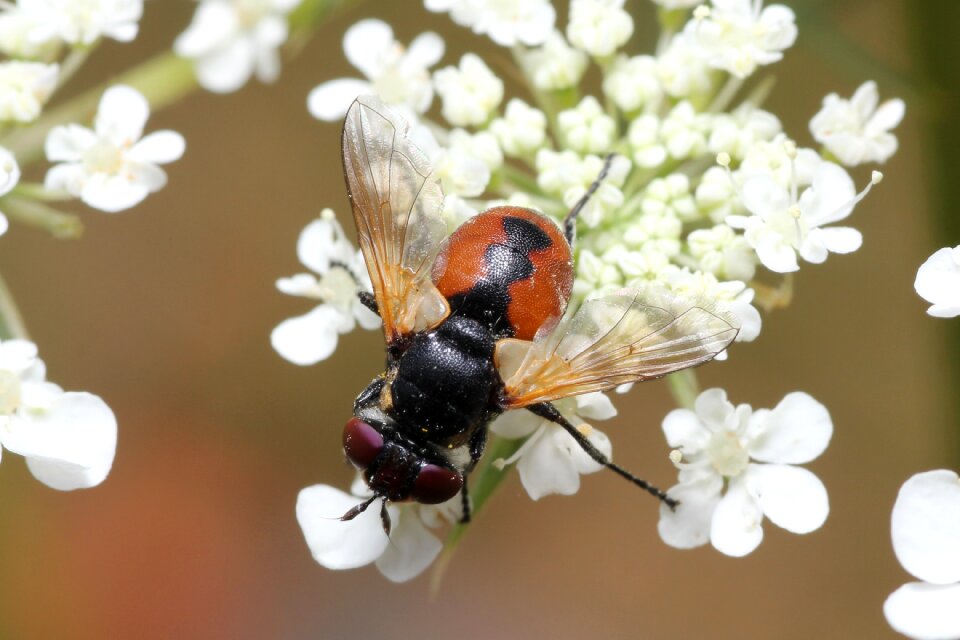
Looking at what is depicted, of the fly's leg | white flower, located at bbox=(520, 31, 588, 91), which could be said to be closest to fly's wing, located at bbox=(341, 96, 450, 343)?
the fly's leg

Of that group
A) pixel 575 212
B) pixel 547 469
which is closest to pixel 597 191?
pixel 575 212

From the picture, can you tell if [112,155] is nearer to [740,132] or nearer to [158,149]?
[158,149]

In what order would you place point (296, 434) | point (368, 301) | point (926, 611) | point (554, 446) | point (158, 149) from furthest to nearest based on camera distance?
point (296, 434)
point (158, 149)
point (368, 301)
point (554, 446)
point (926, 611)

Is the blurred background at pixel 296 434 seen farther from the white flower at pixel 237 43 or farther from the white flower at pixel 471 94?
the white flower at pixel 237 43

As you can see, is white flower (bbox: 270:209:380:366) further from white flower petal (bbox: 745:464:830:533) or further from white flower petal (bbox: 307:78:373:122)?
white flower petal (bbox: 745:464:830:533)

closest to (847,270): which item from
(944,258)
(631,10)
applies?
(631,10)

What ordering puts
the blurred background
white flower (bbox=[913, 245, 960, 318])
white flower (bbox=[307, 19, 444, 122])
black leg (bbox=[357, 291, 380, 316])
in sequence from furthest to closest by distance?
1. the blurred background
2. white flower (bbox=[307, 19, 444, 122])
3. black leg (bbox=[357, 291, 380, 316])
4. white flower (bbox=[913, 245, 960, 318])
